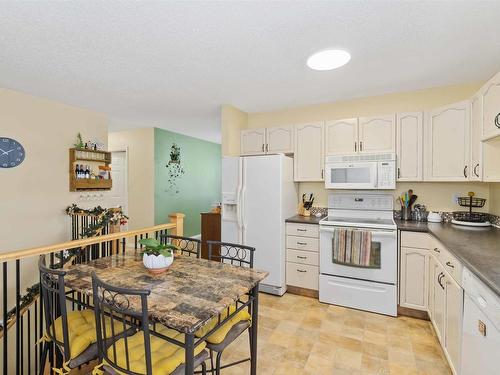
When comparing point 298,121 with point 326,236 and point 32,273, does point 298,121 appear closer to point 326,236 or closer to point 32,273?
point 326,236

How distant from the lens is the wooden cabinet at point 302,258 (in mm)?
3061

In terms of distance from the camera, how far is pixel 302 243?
3.12 m

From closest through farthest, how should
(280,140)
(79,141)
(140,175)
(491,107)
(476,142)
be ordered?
(491,107) → (476,142) → (280,140) → (79,141) → (140,175)

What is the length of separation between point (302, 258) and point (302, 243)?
181 millimetres

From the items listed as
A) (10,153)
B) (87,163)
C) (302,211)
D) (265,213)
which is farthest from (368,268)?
(10,153)

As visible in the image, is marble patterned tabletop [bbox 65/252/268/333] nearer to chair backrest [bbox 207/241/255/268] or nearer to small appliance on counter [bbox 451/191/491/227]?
chair backrest [bbox 207/241/255/268]

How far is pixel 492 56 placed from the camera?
2240 mm

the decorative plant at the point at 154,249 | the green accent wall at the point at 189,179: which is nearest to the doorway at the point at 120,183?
the green accent wall at the point at 189,179

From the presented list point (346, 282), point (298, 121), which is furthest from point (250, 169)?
point (346, 282)

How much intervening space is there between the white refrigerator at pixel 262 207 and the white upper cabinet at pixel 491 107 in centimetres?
183

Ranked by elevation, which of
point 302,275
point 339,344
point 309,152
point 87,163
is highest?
point 309,152

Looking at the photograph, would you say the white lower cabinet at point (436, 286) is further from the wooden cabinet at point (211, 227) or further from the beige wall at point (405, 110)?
the wooden cabinet at point (211, 227)

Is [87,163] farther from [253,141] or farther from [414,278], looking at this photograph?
[414,278]

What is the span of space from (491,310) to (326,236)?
67.5 inches
